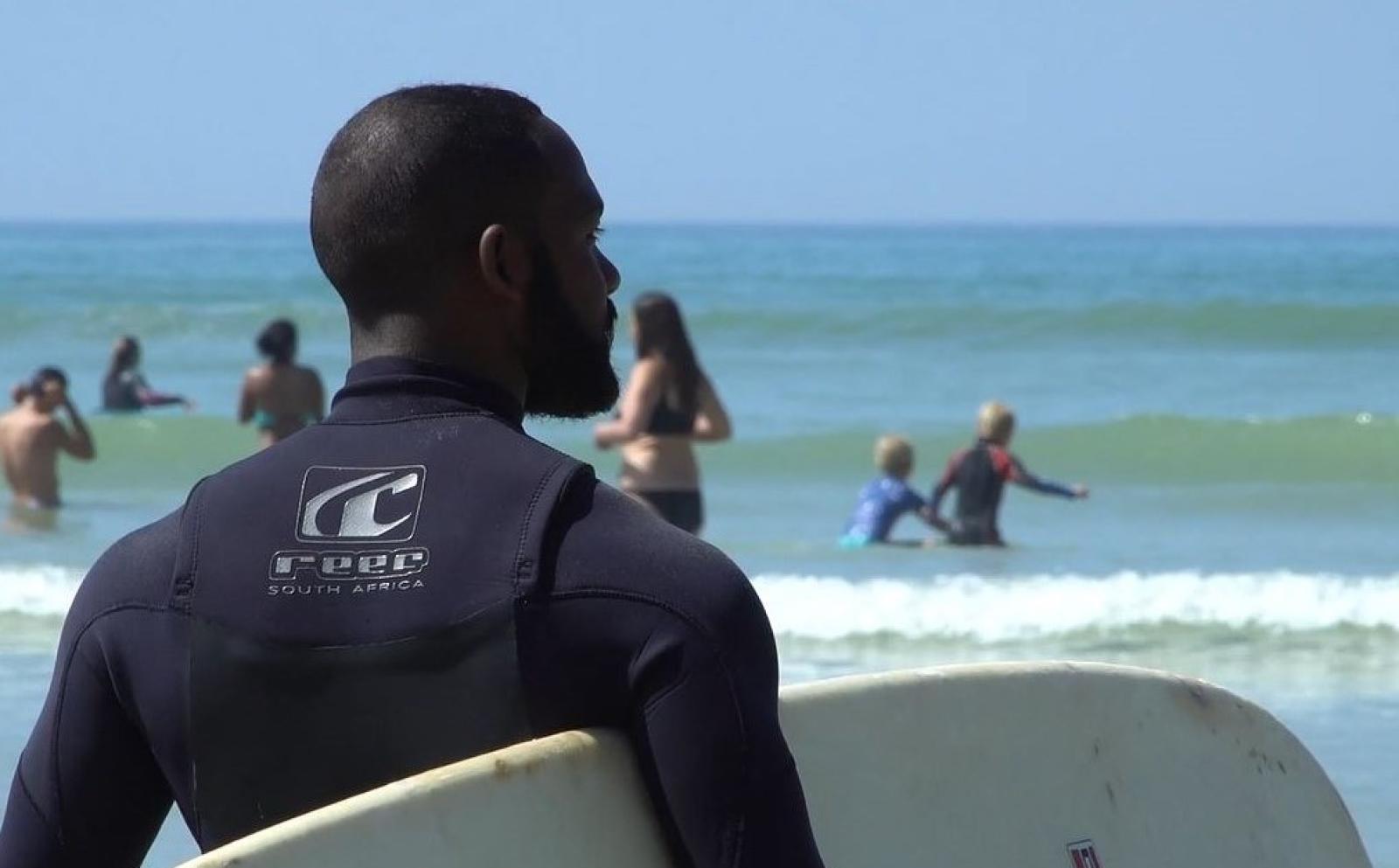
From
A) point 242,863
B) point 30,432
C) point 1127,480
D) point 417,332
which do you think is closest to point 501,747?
point 242,863

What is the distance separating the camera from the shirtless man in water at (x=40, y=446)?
41.4 feet

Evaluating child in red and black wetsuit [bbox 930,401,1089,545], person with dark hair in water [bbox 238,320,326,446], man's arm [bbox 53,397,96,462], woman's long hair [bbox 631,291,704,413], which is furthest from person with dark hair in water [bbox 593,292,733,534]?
man's arm [bbox 53,397,96,462]

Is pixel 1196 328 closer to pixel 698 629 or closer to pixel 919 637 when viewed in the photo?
pixel 919 637

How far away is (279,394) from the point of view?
36.1 feet

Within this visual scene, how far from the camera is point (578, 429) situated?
1723 cm

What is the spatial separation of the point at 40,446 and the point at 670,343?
603cm

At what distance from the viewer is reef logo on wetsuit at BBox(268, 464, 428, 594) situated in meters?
1.35

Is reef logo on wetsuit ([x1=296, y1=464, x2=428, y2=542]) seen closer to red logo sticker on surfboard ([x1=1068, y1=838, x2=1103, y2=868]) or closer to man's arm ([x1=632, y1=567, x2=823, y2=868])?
man's arm ([x1=632, y1=567, x2=823, y2=868])

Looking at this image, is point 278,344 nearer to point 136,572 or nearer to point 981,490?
point 981,490

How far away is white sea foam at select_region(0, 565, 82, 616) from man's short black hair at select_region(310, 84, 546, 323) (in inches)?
276

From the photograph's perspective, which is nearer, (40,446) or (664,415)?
(664,415)

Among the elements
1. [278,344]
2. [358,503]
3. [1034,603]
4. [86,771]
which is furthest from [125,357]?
[358,503]

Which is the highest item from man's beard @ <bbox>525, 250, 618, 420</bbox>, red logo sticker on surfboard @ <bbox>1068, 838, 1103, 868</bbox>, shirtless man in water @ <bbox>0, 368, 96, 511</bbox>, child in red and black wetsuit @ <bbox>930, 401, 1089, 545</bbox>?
man's beard @ <bbox>525, 250, 618, 420</bbox>

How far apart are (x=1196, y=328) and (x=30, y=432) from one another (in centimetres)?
1837
